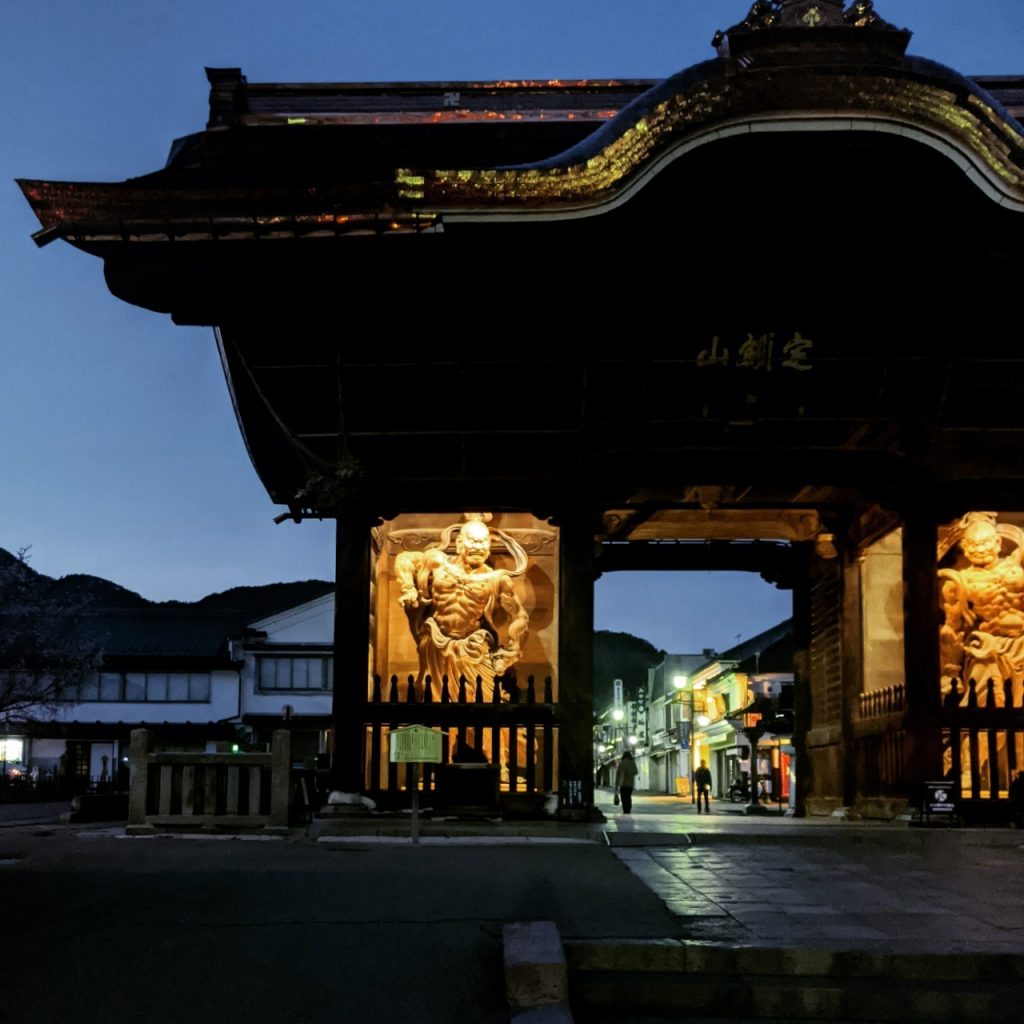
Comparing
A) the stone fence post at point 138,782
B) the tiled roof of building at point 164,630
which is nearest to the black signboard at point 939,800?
the stone fence post at point 138,782

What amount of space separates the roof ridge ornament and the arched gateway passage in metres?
0.04

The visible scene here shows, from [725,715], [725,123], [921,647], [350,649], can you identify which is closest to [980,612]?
[921,647]

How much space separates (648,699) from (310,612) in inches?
1607

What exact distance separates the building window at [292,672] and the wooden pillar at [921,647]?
3944 centimetres

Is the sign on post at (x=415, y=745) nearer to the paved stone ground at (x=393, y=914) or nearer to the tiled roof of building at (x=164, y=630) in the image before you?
the paved stone ground at (x=393, y=914)

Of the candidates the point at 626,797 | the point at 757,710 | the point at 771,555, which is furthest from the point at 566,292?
the point at 757,710

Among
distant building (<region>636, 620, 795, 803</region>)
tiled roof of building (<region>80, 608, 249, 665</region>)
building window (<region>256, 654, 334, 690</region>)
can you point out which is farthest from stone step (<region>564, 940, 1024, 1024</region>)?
tiled roof of building (<region>80, 608, 249, 665</region>)

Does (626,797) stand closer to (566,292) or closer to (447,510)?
(447,510)

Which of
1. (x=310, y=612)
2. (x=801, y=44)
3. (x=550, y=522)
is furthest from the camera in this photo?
(x=310, y=612)

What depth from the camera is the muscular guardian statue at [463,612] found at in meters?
17.2

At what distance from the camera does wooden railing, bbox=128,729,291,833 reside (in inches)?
568

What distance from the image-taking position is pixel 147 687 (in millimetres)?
53812

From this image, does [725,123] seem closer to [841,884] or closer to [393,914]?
[841,884]

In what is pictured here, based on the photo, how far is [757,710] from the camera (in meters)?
41.3
